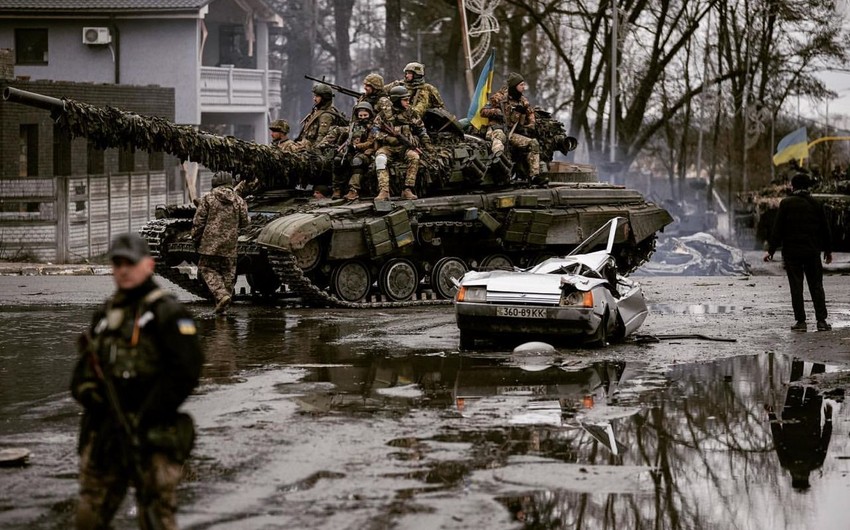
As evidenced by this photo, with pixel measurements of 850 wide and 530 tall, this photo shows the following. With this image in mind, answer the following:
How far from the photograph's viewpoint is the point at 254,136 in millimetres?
51469

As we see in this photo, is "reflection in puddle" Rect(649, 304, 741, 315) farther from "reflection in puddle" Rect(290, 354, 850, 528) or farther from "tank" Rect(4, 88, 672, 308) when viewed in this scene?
"reflection in puddle" Rect(290, 354, 850, 528)

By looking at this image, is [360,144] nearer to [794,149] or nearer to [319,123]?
[319,123]

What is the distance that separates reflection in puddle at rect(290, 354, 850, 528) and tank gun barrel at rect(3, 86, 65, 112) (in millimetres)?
5593

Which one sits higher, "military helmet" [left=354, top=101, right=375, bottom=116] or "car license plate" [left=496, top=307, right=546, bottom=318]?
"military helmet" [left=354, top=101, right=375, bottom=116]

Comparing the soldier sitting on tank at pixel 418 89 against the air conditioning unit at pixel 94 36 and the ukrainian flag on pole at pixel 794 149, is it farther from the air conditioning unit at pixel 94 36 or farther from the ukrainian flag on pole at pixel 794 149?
the ukrainian flag on pole at pixel 794 149

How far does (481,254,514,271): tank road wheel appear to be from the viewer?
22.3 meters

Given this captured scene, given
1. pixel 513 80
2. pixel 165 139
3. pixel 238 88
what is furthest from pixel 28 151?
pixel 165 139

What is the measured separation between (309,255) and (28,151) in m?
17.2

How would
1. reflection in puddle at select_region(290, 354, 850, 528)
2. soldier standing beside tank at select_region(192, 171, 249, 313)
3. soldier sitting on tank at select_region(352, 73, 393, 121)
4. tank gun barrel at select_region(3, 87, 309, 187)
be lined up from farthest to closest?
soldier sitting on tank at select_region(352, 73, 393, 121) < soldier standing beside tank at select_region(192, 171, 249, 313) < tank gun barrel at select_region(3, 87, 309, 187) < reflection in puddle at select_region(290, 354, 850, 528)

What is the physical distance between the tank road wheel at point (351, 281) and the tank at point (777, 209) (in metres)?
5.57

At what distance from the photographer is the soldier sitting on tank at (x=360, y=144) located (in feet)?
68.7

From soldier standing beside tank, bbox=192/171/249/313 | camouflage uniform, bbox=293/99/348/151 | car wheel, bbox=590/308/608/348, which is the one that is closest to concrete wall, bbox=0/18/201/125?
camouflage uniform, bbox=293/99/348/151

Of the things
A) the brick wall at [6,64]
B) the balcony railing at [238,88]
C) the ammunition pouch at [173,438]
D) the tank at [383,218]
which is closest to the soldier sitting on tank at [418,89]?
the tank at [383,218]

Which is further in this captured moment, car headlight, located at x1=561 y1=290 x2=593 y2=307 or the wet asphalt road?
car headlight, located at x1=561 y1=290 x2=593 y2=307
